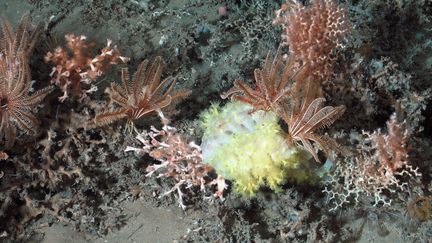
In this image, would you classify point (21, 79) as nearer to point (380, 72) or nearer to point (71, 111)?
point (71, 111)

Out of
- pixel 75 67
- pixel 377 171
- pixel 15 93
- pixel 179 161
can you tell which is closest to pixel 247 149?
pixel 179 161

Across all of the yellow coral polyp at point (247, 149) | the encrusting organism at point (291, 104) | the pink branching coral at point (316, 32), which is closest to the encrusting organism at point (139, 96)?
the yellow coral polyp at point (247, 149)

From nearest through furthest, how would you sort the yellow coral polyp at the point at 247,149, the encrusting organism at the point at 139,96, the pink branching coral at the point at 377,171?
the yellow coral polyp at the point at 247,149 < the pink branching coral at the point at 377,171 < the encrusting organism at the point at 139,96

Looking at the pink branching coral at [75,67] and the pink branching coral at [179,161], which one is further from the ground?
the pink branching coral at [75,67]

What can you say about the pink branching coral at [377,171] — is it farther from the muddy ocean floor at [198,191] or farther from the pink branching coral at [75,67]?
the pink branching coral at [75,67]

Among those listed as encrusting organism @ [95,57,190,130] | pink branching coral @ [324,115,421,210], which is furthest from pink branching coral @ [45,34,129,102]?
pink branching coral @ [324,115,421,210]

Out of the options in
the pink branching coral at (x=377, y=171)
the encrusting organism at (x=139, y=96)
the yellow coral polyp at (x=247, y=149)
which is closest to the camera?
the yellow coral polyp at (x=247, y=149)

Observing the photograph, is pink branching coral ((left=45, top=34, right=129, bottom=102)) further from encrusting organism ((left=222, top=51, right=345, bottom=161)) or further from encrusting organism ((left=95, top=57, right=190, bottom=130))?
encrusting organism ((left=222, top=51, right=345, bottom=161))
